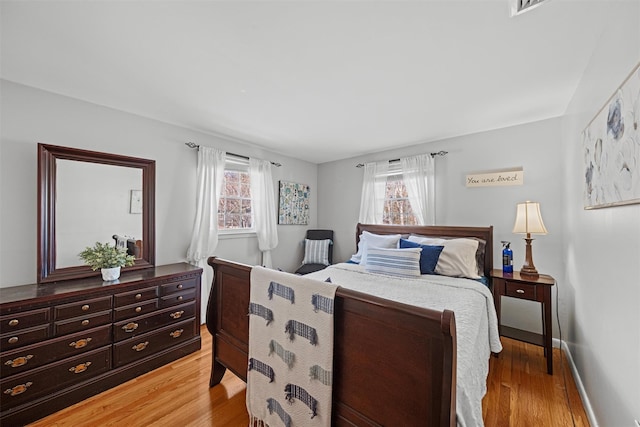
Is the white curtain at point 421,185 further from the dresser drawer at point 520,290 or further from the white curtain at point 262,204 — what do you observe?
the white curtain at point 262,204

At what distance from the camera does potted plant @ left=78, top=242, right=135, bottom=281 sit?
2.11 metres

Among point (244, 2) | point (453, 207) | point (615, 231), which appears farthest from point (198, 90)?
point (453, 207)

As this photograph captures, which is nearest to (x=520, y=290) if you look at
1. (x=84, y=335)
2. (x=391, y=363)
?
(x=391, y=363)

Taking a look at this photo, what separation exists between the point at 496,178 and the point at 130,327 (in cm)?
399

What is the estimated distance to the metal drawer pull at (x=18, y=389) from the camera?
1.59m

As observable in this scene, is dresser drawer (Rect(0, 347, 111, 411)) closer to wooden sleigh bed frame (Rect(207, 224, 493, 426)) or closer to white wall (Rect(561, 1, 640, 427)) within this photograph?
wooden sleigh bed frame (Rect(207, 224, 493, 426))

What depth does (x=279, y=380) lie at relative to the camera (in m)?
1.44

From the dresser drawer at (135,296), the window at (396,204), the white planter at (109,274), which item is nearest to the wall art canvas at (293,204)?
the window at (396,204)

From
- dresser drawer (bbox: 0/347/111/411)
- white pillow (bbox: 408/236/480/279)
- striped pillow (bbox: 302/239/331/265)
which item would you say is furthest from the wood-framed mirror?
white pillow (bbox: 408/236/480/279)

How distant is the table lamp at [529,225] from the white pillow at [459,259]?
42 cm

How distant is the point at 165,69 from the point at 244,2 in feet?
3.06

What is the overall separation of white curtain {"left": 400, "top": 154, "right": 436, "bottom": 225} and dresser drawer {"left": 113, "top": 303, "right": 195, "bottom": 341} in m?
2.95

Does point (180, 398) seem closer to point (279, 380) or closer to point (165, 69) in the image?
point (279, 380)

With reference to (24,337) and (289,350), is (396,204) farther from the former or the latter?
(24,337)
